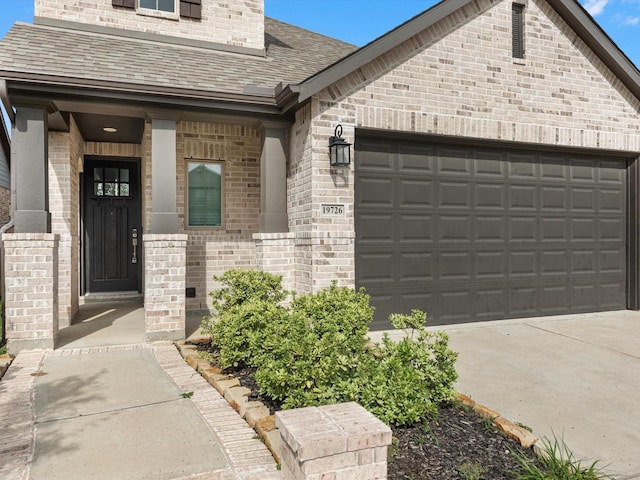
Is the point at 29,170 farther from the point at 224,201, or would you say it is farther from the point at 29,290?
the point at 224,201

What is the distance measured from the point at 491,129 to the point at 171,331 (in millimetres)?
5759

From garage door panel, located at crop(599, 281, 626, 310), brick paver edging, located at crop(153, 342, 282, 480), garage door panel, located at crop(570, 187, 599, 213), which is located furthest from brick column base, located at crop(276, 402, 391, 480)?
garage door panel, located at crop(599, 281, 626, 310)

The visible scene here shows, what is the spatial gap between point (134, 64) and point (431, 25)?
450cm

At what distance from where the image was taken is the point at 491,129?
717cm

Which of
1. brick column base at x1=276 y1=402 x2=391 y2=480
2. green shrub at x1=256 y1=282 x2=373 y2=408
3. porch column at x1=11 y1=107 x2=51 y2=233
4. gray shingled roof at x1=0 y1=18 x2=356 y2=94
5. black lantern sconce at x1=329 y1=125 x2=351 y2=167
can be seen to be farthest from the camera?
black lantern sconce at x1=329 y1=125 x2=351 y2=167

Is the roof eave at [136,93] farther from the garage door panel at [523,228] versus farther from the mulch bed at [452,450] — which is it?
the mulch bed at [452,450]

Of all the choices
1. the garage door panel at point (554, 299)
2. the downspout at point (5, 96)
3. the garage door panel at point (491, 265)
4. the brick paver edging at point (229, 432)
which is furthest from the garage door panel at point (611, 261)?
the downspout at point (5, 96)

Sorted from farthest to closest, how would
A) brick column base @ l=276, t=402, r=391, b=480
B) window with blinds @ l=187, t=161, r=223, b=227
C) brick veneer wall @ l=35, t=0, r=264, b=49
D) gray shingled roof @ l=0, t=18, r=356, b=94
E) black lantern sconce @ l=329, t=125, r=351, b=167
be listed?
window with blinds @ l=187, t=161, r=223, b=227, brick veneer wall @ l=35, t=0, r=264, b=49, black lantern sconce @ l=329, t=125, r=351, b=167, gray shingled roof @ l=0, t=18, r=356, b=94, brick column base @ l=276, t=402, r=391, b=480

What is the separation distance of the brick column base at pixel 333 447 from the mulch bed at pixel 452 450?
1.34 feet

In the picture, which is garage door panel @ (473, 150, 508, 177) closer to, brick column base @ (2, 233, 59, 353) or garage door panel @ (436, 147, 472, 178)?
garage door panel @ (436, 147, 472, 178)

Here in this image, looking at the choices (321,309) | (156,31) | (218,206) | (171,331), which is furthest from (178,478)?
(156,31)

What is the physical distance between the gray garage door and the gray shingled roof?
2.26m

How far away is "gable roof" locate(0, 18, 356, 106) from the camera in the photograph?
5.63 metres

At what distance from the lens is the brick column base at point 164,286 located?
231 inches
